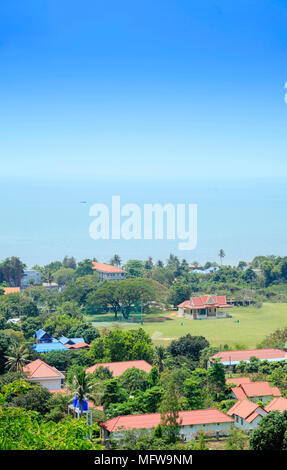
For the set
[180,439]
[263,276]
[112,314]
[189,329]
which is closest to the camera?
[180,439]

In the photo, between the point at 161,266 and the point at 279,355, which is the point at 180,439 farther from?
the point at 161,266

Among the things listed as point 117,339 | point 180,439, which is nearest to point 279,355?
point 117,339

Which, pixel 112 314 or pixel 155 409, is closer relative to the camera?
pixel 155 409

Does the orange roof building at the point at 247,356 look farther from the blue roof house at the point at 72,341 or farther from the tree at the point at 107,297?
the tree at the point at 107,297

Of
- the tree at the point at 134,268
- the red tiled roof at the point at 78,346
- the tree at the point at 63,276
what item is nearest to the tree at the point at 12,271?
the tree at the point at 63,276

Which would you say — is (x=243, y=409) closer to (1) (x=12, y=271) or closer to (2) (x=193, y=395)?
(2) (x=193, y=395)

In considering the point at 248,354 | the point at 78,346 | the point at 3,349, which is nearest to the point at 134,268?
the point at 78,346

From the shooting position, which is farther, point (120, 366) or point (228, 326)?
point (228, 326)
